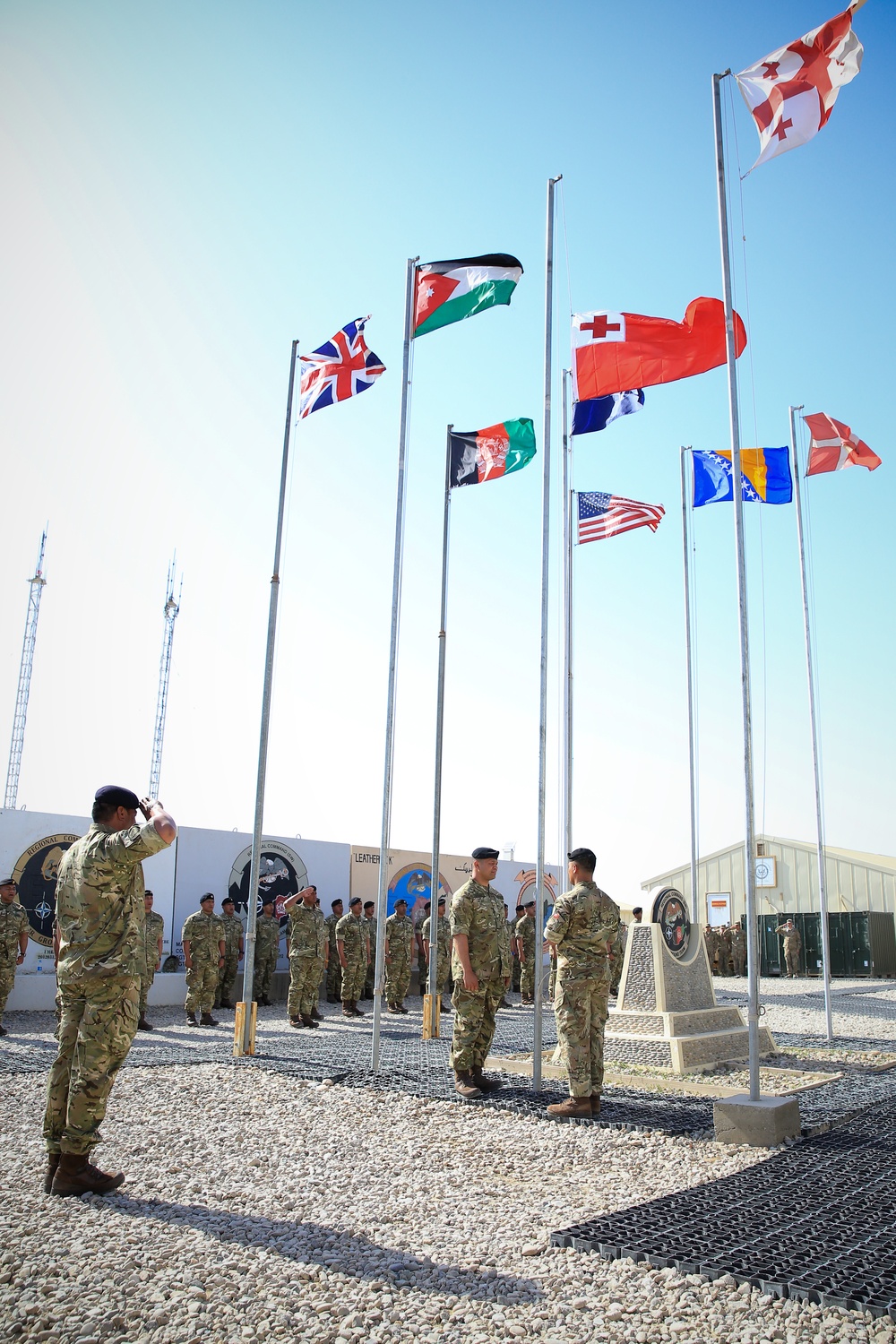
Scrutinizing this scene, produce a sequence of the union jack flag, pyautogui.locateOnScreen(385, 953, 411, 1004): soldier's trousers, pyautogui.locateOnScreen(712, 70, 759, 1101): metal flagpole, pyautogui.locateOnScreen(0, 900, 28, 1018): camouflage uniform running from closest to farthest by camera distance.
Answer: pyautogui.locateOnScreen(712, 70, 759, 1101): metal flagpole < the union jack flag < pyautogui.locateOnScreen(0, 900, 28, 1018): camouflage uniform < pyautogui.locateOnScreen(385, 953, 411, 1004): soldier's trousers

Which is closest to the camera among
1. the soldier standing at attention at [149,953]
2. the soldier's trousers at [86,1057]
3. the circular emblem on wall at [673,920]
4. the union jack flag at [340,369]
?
the soldier's trousers at [86,1057]

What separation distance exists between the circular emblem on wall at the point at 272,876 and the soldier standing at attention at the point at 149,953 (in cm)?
201

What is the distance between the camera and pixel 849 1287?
3.39 meters

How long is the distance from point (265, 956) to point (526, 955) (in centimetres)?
454

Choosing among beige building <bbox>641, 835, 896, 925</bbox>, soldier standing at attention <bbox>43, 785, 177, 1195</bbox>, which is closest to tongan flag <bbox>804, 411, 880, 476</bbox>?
soldier standing at attention <bbox>43, 785, 177, 1195</bbox>

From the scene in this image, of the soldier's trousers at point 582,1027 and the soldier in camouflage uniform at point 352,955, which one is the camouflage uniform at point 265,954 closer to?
the soldier in camouflage uniform at point 352,955

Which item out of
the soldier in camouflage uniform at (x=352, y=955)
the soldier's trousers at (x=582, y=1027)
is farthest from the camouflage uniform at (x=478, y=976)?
the soldier in camouflage uniform at (x=352, y=955)

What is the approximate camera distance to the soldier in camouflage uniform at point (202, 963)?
12.7 meters

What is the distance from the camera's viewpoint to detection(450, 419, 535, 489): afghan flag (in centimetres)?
1199

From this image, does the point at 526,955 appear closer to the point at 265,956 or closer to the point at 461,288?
the point at 265,956

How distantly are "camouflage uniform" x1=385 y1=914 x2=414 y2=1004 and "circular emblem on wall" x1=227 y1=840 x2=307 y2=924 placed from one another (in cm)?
206

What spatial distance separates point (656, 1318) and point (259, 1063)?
20.9 ft

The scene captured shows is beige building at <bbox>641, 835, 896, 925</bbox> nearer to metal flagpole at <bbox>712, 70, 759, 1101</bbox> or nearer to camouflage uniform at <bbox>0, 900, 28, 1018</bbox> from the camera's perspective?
camouflage uniform at <bbox>0, 900, 28, 1018</bbox>

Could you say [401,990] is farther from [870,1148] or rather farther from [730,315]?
[730,315]
